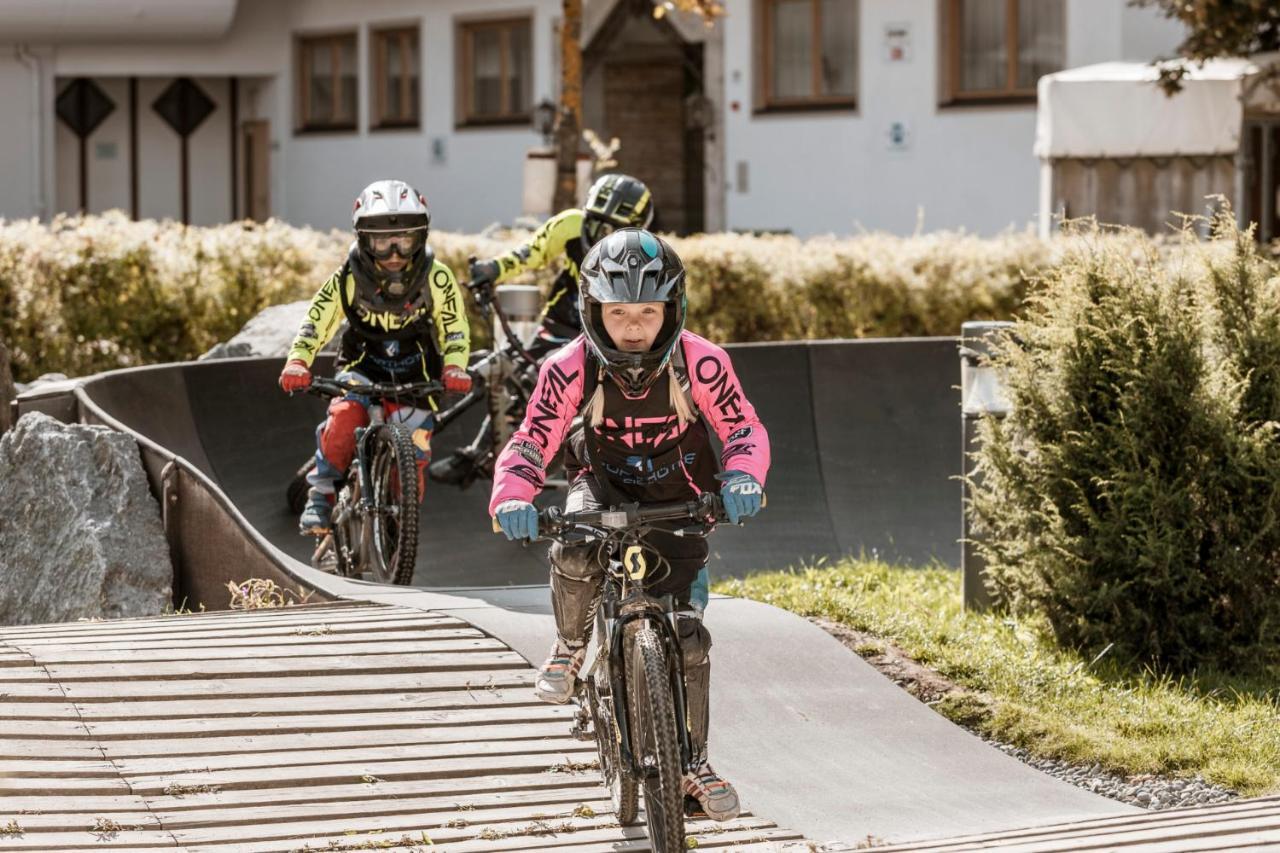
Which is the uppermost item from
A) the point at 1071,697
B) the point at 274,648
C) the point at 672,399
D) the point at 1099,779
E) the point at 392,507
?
the point at 672,399

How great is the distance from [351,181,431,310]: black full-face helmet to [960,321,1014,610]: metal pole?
260cm

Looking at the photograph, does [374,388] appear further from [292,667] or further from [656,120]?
[656,120]

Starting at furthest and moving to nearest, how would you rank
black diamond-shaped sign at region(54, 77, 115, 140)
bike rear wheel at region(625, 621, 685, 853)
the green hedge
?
black diamond-shaped sign at region(54, 77, 115, 140), the green hedge, bike rear wheel at region(625, 621, 685, 853)

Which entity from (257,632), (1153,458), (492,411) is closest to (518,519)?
(257,632)

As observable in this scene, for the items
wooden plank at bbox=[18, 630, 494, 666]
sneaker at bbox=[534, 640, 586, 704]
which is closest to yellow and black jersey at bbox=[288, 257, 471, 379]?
wooden plank at bbox=[18, 630, 494, 666]

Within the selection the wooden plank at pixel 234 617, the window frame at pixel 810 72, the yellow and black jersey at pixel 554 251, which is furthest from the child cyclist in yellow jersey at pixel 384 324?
the window frame at pixel 810 72

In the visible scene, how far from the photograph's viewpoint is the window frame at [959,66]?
25000 mm

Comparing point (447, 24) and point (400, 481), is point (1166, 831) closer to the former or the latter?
point (400, 481)

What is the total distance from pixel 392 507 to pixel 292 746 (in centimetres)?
302

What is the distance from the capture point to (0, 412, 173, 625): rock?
9133 millimetres

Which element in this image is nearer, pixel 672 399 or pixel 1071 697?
pixel 672 399

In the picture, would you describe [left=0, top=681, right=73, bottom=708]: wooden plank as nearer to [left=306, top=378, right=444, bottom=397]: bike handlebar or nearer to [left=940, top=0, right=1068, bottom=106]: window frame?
[left=306, top=378, right=444, bottom=397]: bike handlebar

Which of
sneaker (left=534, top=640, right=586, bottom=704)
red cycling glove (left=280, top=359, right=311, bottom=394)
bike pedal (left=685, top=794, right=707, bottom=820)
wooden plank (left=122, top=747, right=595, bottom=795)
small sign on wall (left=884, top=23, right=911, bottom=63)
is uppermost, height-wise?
small sign on wall (left=884, top=23, right=911, bottom=63)

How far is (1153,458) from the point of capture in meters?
7.99
